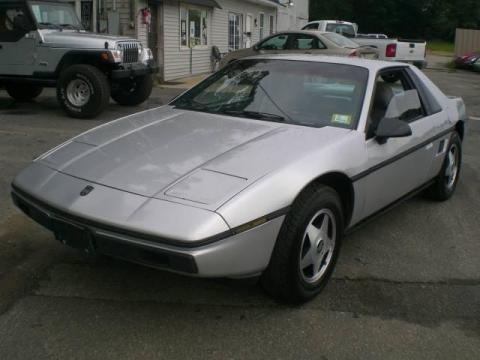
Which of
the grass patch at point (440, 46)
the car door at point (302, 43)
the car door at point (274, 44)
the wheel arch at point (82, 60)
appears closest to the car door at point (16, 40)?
the wheel arch at point (82, 60)

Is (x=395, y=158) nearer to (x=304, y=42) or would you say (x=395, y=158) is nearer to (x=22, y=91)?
(x=22, y=91)

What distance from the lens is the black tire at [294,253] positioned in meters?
2.91

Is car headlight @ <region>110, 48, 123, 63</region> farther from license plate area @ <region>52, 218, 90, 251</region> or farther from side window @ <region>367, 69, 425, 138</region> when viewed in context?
license plate area @ <region>52, 218, 90, 251</region>

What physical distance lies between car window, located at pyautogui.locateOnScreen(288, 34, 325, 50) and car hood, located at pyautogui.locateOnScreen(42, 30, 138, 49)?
229 inches

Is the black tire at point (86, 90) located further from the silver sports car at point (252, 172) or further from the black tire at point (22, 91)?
the silver sports car at point (252, 172)

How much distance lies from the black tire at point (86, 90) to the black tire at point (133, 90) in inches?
48.8

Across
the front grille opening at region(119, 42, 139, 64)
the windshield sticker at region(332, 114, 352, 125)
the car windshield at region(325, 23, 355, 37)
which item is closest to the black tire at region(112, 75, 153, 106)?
the front grille opening at region(119, 42, 139, 64)

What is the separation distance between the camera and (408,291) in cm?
345

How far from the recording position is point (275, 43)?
14.8 meters

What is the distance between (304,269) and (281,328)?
39cm

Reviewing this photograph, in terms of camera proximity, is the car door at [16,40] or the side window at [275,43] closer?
the car door at [16,40]

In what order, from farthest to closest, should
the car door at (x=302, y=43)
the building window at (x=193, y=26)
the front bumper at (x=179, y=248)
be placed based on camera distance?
1. the building window at (x=193, y=26)
2. the car door at (x=302, y=43)
3. the front bumper at (x=179, y=248)

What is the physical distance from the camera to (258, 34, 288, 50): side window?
14.5 m

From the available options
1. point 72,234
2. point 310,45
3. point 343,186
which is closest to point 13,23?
point 310,45
